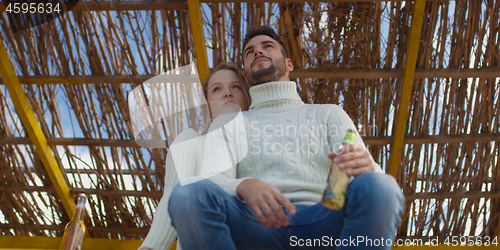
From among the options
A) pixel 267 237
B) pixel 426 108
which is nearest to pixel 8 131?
pixel 267 237

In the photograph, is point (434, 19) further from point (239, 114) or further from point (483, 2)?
point (239, 114)

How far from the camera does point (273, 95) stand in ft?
4.28

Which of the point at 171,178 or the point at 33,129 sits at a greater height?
the point at 33,129

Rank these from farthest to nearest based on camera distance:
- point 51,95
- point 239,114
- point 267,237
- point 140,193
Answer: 1. point 140,193
2. point 51,95
3. point 239,114
4. point 267,237

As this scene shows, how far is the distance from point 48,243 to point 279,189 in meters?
3.32

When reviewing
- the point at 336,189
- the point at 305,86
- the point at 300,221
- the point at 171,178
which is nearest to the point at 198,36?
the point at 305,86

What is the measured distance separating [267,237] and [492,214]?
11.1 feet

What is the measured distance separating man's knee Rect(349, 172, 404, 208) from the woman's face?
2.60 ft

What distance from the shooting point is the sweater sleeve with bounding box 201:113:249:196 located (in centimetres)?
99

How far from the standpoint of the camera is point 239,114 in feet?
4.25

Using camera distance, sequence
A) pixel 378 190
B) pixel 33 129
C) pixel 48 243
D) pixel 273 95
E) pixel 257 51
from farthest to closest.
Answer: pixel 48 243
pixel 33 129
pixel 257 51
pixel 273 95
pixel 378 190

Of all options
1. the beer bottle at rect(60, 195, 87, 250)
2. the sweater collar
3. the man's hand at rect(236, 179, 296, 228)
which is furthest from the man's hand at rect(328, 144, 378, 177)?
the beer bottle at rect(60, 195, 87, 250)

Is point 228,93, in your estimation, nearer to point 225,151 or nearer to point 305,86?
point 225,151

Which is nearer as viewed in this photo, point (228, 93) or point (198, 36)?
point (228, 93)
